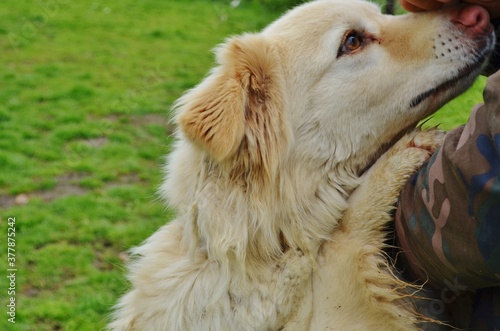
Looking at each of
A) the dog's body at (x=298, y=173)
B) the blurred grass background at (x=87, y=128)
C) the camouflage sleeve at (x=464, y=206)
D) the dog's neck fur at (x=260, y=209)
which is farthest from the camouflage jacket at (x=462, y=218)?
the blurred grass background at (x=87, y=128)

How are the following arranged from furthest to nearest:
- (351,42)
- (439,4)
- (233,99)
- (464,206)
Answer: (351,42), (439,4), (233,99), (464,206)

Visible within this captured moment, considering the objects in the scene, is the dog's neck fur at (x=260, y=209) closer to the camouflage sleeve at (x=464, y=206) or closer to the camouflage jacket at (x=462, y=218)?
the camouflage jacket at (x=462, y=218)

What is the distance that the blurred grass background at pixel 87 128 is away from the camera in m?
5.07

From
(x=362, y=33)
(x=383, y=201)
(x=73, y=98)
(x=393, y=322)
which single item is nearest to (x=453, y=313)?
(x=393, y=322)

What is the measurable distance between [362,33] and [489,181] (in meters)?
1.31

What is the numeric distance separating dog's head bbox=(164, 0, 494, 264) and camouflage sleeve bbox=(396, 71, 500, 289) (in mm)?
578

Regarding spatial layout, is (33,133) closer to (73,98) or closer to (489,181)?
(73,98)

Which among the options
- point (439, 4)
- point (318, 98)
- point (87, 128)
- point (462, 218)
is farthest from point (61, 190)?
point (462, 218)

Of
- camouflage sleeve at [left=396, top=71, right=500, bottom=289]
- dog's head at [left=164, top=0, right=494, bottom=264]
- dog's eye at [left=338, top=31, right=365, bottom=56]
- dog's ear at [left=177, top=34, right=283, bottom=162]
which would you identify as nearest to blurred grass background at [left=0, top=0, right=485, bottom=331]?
dog's head at [left=164, top=0, right=494, bottom=264]

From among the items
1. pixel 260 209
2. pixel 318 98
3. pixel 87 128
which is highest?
pixel 318 98

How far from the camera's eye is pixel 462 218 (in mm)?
1771

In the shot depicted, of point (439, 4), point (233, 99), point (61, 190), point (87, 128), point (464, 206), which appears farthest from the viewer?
point (87, 128)

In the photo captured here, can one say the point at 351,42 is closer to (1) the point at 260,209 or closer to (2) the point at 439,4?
(2) the point at 439,4

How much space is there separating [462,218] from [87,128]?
267 inches
